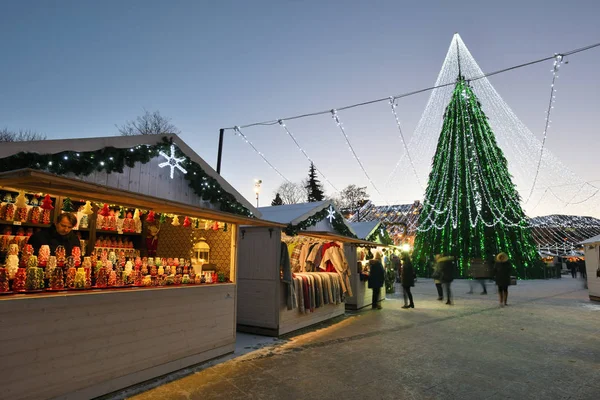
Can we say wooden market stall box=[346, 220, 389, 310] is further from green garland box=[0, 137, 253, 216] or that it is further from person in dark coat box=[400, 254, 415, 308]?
green garland box=[0, 137, 253, 216]

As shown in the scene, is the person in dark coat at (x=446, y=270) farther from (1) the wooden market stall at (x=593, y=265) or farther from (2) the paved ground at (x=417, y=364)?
(1) the wooden market stall at (x=593, y=265)

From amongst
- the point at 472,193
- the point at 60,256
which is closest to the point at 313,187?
the point at 472,193

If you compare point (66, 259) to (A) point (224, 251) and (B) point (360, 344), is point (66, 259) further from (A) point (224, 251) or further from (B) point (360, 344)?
(B) point (360, 344)

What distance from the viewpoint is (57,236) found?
4531 millimetres

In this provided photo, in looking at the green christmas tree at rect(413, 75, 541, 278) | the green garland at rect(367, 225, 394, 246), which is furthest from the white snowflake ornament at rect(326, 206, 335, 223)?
the green christmas tree at rect(413, 75, 541, 278)

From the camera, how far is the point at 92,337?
12.9 ft

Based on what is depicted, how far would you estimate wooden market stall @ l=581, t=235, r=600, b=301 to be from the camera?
12.8m

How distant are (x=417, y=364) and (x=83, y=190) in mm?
4792

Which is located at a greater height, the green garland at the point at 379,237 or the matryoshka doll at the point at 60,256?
the green garland at the point at 379,237

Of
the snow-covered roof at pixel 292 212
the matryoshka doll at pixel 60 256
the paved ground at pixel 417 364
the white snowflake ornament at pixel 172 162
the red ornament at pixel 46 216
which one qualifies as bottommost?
the paved ground at pixel 417 364

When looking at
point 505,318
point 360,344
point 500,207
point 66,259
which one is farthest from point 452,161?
point 66,259

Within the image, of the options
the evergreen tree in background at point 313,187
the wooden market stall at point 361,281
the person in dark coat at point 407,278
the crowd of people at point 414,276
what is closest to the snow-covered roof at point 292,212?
the wooden market stall at point 361,281

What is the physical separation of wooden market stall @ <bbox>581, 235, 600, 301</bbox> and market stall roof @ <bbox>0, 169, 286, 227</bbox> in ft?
45.2

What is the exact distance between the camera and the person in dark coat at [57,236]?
436cm
